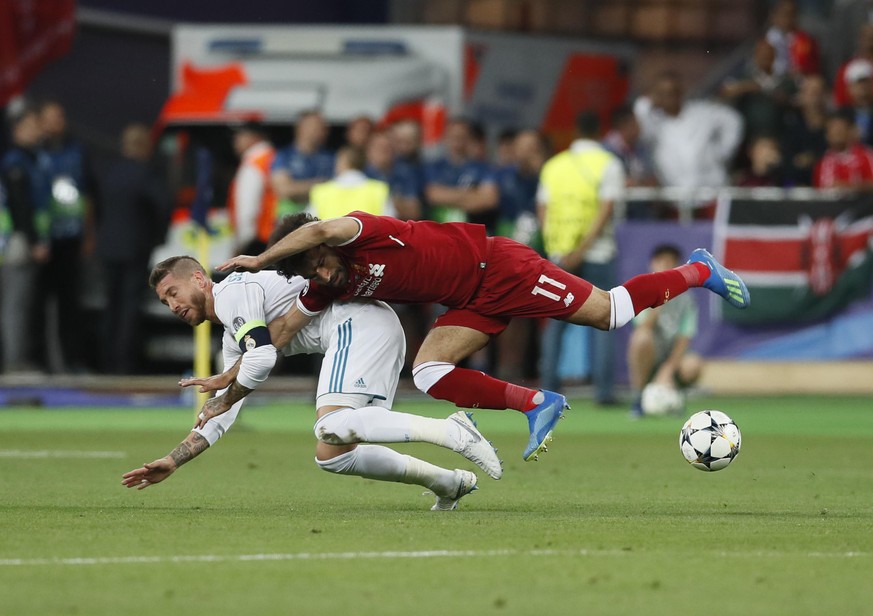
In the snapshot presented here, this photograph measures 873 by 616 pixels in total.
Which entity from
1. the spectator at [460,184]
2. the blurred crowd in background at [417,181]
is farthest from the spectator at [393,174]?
the spectator at [460,184]

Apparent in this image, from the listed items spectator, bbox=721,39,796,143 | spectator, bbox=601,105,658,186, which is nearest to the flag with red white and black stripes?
spectator, bbox=601,105,658,186

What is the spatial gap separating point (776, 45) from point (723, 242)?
11.4 feet

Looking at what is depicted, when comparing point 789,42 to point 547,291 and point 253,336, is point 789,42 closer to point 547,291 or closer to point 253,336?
point 547,291

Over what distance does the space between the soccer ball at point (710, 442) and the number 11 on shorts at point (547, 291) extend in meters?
1.23

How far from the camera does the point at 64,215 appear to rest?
19.5 metres

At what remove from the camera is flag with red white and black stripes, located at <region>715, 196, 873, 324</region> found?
19281mm

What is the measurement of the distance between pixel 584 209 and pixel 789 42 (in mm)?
5360

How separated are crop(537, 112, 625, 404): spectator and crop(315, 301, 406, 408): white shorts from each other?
8015 millimetres

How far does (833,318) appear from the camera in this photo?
1939 cm

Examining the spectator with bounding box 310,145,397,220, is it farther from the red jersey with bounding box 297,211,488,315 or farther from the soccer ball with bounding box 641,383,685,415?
the red jersey with bounding box 297,211,488,315

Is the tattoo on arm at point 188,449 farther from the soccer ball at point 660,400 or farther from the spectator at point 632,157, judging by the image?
the spectator at point 632,157

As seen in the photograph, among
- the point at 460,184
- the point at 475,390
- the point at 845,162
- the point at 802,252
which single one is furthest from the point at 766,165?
A: the point at 475,390

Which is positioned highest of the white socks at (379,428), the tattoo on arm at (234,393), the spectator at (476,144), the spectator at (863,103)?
the spectator at (863,103)

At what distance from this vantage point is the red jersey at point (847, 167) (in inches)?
765
